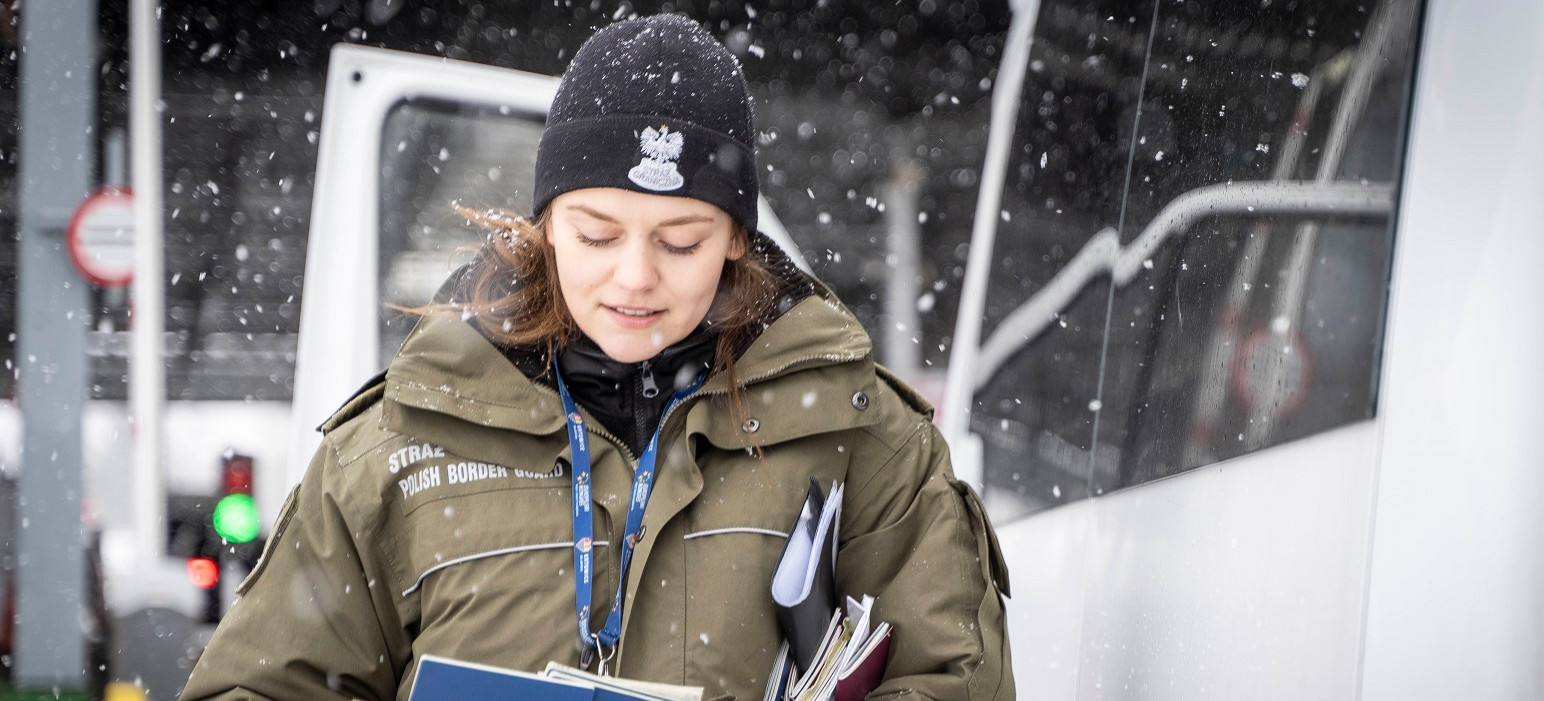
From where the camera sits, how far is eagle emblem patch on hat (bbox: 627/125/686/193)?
1448 mm

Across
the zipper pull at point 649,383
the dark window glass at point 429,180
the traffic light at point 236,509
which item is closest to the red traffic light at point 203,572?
the traffic light at point 236,509

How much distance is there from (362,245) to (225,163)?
1.75 metres

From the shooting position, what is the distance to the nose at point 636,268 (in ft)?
4.70

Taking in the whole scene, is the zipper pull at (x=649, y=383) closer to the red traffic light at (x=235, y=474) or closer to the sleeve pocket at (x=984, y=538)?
the sleeve pocket at (x=984, y=538)

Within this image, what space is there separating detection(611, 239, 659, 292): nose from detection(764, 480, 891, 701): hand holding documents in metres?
0.29

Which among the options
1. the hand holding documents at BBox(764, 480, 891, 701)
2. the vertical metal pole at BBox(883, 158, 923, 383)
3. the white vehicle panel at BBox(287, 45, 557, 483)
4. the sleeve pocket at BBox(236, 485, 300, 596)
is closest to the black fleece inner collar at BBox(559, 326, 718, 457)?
the hand holding documents at BBox(764, 480, 891, 701)

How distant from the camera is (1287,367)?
52.6 inches

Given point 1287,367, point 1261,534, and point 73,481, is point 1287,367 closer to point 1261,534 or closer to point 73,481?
point 1261,534

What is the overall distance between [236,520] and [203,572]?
0.57ft

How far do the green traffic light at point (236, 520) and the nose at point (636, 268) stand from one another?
2.08 m

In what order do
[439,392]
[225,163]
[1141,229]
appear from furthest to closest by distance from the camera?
[225,163], [1141,229], [439,392]

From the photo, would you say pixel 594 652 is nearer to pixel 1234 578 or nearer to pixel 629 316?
pixel 629 316

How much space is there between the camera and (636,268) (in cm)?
144

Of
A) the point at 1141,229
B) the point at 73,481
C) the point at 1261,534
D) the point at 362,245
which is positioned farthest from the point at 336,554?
the point at 73,481
